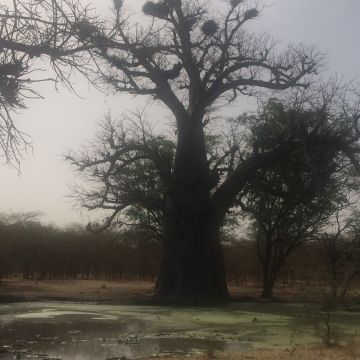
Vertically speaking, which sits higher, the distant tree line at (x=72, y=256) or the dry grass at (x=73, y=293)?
the distant tree line at (x=72, y=256)

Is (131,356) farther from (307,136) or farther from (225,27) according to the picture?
(225,27)

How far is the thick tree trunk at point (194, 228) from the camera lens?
1516 cm

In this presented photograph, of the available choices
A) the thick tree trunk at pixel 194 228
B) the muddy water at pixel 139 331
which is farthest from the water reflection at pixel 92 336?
the thick tree trunk at pixel 194 228

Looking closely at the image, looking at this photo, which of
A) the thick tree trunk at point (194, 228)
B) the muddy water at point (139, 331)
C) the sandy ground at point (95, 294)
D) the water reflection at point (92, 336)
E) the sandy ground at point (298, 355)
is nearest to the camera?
the sandy ground at point (298, 355)

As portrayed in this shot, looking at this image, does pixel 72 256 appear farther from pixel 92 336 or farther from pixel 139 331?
pixel 92 336

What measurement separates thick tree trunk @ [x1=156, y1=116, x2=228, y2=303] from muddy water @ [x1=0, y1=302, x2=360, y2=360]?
2201 mm

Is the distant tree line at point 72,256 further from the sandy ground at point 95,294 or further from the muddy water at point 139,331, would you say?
the muddy water at point 139,331

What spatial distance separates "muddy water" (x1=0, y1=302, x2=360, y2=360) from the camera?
23.1 feet

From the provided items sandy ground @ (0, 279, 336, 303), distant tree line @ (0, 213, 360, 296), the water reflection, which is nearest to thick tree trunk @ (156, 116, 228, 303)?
sandy ground @ (0, 279, 336, 303)

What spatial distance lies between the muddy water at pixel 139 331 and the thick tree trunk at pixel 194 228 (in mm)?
2201

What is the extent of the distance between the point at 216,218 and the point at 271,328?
6.24 m

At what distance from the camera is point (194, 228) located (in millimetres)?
15414

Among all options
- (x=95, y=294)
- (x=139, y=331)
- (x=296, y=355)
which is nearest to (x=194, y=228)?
(x=95, y=294)

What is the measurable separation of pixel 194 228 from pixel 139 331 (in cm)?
665
